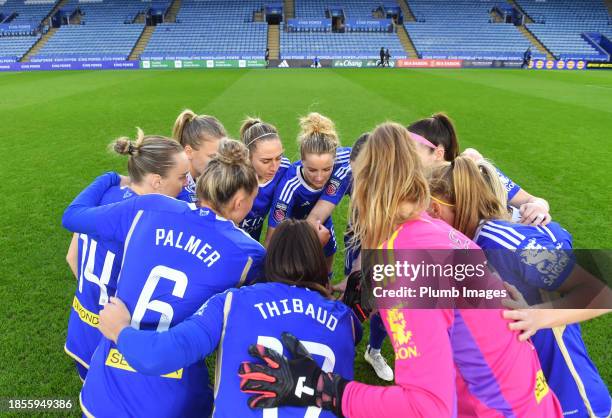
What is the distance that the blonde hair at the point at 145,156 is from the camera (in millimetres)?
2332

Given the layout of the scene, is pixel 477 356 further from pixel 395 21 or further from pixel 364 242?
pixel 395 21

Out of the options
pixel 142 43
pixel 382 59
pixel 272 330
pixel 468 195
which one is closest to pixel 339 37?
pixel 382 59

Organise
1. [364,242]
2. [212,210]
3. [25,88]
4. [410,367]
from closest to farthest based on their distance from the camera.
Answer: [410,367], [364,242], [212,210], [25,88]

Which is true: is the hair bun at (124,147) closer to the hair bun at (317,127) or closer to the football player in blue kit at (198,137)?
the football player in blue kit at (198,137)

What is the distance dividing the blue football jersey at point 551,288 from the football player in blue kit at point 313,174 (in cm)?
147

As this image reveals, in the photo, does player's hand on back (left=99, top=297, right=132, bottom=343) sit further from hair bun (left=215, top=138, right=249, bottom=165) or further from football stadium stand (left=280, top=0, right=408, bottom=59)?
football stadium stand (left=280, top=0, right=408, bottom=59)

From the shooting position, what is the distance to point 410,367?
1.27 m

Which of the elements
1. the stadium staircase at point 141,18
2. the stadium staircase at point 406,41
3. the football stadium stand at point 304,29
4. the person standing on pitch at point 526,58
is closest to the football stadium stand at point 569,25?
the football stadium stand at point 304,29

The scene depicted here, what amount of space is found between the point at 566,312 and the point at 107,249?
2131 millimetres

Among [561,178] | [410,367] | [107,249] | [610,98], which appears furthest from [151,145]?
[610,98]

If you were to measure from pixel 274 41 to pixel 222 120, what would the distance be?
29.8 m

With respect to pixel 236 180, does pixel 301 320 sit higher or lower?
lower

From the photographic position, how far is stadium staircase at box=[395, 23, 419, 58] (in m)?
35.0

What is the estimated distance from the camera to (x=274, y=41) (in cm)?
3759
